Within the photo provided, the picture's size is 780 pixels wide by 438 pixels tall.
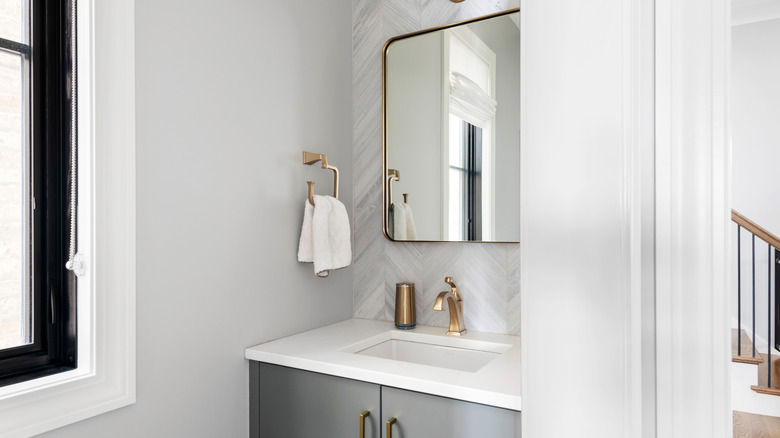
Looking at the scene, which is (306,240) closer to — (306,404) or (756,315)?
(306,404)

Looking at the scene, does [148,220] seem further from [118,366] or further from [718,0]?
[718,0]

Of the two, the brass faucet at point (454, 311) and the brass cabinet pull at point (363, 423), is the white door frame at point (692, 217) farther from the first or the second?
the brass faucet at point (454, 311)

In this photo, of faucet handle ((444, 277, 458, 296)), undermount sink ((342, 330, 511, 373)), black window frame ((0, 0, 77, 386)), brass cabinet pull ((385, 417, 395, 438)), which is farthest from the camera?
faucet handle ((444, 277, 458, 296))

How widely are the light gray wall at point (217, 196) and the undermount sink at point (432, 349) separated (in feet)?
0.89

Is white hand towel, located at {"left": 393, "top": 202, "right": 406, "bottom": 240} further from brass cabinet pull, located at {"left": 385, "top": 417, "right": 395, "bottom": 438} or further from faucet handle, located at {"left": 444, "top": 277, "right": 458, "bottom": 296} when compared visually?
brass cabinet pull, located at {"left": 385, "top": 417, "right": 395, "bottom": 438}

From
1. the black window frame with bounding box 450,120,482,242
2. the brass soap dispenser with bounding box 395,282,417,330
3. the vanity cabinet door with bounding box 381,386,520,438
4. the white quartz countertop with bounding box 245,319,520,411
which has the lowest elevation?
the vanity cabinet door with bounding box 381,386,520,438

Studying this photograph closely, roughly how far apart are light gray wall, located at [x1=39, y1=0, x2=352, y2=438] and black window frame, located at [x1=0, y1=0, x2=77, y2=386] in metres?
0.11

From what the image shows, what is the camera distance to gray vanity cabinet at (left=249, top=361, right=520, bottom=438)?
1.05 metres

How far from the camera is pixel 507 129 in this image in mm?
1510

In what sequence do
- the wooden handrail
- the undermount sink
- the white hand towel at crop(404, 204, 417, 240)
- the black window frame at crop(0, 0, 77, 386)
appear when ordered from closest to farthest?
the wooden handrail, the black window frame at crop(0, 0, 77, 386), the undermount sink, the white hand towel at crop(404, 204, 417, 240)

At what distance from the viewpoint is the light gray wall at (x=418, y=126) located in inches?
65.5

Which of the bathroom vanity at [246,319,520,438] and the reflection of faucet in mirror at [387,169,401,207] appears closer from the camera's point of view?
the bathroom vanity at [246,319,520,438]

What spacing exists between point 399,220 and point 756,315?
1425 mm

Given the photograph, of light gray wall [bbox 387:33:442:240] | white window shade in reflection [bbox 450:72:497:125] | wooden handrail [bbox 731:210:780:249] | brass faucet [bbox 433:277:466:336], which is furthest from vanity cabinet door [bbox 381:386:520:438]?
white window shade in reflection [bbox 450:72:497:125]
